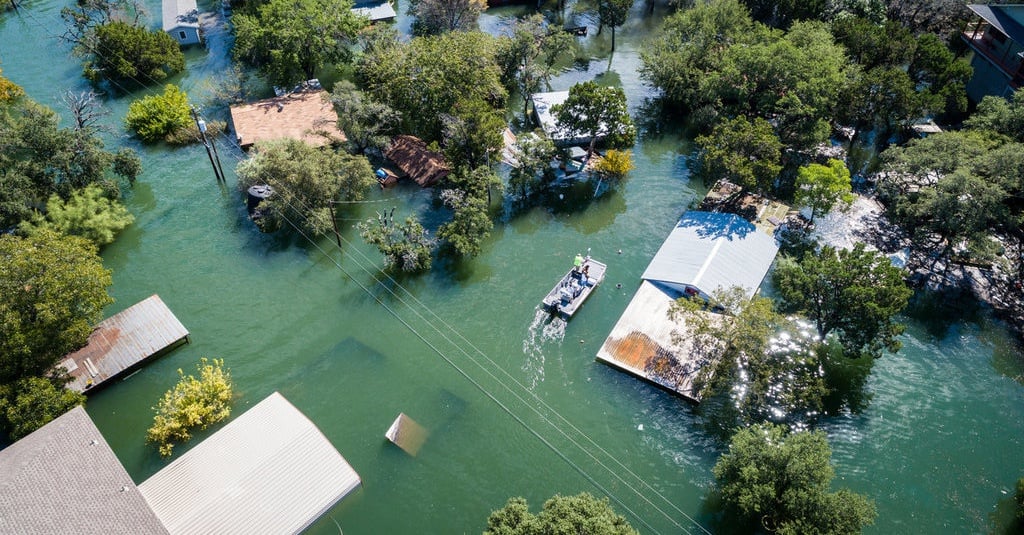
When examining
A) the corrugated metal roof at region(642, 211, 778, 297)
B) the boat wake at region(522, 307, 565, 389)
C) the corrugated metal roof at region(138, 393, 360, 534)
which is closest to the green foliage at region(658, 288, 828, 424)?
the corrugated metal roof at region(642, 211, 778, 297)

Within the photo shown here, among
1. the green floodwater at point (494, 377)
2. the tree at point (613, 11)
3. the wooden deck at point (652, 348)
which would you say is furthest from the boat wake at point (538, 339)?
the tree at point (613, 11)

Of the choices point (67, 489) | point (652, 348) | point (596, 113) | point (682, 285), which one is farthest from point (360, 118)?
point (67, 489)

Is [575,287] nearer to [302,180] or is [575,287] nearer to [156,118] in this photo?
[302,180]

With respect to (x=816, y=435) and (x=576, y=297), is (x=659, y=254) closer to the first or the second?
(x=576, y=297)

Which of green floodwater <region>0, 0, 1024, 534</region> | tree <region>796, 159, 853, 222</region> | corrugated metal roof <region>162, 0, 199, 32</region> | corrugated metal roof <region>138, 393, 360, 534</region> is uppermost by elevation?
corrugated metal roof <region>162, 0, 199, 32</region>

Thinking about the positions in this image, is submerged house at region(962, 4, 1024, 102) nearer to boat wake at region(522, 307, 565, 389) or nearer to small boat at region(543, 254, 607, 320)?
small boat at region(543, 254, 607, 320)
